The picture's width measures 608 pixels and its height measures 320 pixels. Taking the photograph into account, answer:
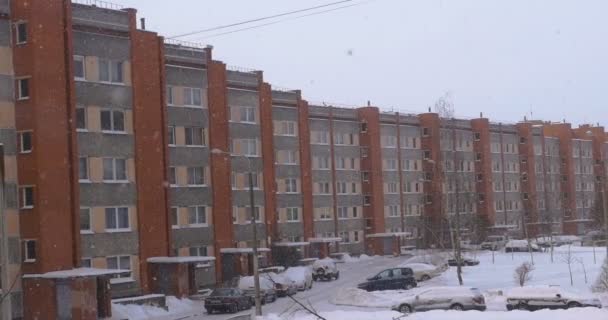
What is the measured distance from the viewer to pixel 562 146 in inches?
4476

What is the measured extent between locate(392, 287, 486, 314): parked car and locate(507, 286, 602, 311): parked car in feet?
4.53

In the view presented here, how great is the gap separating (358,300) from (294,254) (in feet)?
77.1

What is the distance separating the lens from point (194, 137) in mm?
52719

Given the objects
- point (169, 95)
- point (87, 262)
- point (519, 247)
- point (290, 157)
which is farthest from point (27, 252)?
point (519, 247)

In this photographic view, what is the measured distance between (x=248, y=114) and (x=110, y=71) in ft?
57.0

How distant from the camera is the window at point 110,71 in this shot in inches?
1757

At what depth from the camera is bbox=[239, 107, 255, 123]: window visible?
6062 centimetres

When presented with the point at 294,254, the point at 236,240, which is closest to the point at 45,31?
the point at 236,240

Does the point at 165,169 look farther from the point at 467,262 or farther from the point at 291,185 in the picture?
the point at 467,262

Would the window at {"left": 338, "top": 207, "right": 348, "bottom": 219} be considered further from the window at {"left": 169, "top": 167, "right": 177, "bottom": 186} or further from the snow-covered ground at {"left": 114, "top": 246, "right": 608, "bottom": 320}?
the window at {"left": 169, "top": 167, "right": 177, "bottom": 186}

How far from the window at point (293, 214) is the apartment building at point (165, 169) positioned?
0.12 metres

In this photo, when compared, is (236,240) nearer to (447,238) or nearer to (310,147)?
(310,147)

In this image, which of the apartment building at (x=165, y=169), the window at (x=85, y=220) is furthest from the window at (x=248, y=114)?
the window at (x=85, y=220)

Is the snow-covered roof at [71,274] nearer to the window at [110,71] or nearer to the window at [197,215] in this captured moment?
the window at [110,71]
